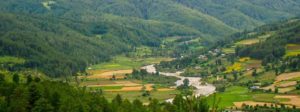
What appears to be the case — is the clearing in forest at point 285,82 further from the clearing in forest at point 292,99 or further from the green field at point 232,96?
the green field at point 232,96

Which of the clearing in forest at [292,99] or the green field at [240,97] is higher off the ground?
the clearing in forest at [292,99]

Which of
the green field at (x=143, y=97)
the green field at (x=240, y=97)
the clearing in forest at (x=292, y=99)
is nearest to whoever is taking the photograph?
the clearing in forest at (x=292, y=99)

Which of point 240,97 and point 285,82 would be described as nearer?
point 240,97

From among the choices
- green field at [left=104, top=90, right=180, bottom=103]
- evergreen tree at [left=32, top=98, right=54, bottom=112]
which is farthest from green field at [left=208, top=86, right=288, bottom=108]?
evergreen tree at [left=32, top=98, right=54, bottom=112]

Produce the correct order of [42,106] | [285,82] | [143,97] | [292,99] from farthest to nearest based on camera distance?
[143,97] → [285,82] → [292,99] → [42,106]

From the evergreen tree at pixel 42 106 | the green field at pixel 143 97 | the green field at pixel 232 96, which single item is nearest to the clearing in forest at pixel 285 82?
the green field at pixel 232 96

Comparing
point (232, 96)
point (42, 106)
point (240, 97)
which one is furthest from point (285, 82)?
point (42, 106)

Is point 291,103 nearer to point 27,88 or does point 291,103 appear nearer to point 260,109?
point 260,109

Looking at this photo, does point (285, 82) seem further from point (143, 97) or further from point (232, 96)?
point (143, 97)

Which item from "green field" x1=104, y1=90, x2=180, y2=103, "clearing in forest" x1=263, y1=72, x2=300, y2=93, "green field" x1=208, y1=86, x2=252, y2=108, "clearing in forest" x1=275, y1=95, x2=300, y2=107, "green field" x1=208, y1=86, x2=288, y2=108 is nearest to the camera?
"clearing in forest" x1=275, y1=95, x2=300, y2=107

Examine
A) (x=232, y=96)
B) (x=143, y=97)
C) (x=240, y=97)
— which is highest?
(x=240, y=97)

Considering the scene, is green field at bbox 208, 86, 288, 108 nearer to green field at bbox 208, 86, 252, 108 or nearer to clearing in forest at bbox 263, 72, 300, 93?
green field at bbox 208, 86, 252, 108
